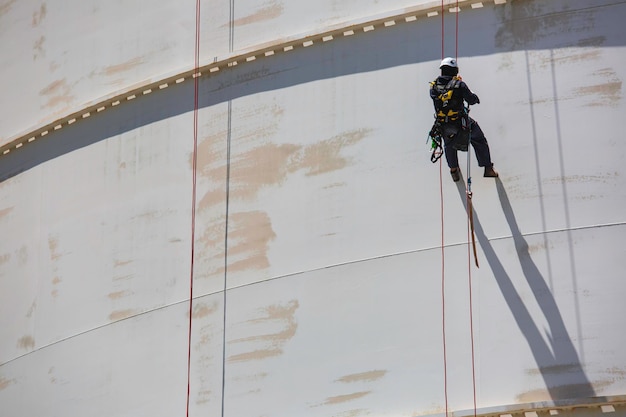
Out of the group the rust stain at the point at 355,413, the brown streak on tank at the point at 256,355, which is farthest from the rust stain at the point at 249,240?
the rust stain at the point at 355,413

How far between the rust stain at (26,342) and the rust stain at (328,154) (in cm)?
418

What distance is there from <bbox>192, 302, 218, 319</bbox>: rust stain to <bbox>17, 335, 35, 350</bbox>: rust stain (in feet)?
8.40

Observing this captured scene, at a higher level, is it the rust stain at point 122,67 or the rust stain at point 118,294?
the rust stain at point 122,67

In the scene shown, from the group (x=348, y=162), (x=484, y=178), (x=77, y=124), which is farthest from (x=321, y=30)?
(x=77, y=124)

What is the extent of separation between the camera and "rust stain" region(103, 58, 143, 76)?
1667 centimetres

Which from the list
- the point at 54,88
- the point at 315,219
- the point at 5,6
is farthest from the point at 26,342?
the point at 5,6

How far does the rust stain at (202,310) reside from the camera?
→ 50.0 feet

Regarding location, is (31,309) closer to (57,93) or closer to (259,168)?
(57,93)

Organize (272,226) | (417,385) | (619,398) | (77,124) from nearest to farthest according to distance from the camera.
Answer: (619,398) < (417,385) < (272,226) < (77,124)

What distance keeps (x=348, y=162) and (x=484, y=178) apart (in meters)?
1.47

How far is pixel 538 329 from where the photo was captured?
13641 millimetres

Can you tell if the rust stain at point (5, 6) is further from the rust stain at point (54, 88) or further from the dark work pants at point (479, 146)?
the dark work pants at point (479, 146)

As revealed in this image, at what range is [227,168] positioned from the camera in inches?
611

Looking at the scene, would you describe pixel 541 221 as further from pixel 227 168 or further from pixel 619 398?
pixel 227 168
